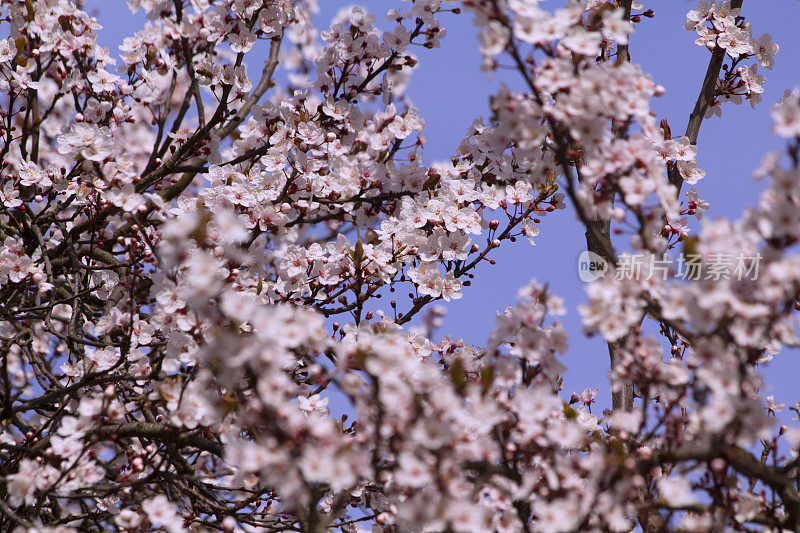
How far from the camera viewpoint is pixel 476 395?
284cm

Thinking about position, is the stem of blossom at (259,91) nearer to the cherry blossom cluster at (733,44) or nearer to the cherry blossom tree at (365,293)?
the cherry blossom tree at (365,293)

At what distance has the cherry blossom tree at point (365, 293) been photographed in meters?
2.68

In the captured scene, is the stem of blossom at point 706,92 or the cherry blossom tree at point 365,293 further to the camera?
the stem of blossom at point 706,92

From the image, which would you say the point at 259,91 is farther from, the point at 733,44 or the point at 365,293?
the point at 733,44

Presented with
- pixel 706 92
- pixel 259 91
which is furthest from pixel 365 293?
pixel 706 92

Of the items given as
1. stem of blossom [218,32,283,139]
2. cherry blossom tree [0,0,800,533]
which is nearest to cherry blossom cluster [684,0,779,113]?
cherry blossom tree [0,0,800,533]

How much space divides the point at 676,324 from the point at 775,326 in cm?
50

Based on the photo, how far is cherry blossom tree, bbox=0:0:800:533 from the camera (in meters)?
2.68

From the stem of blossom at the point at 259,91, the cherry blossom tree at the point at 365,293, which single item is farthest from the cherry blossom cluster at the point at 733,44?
the stem of blossom at the point at 259,91

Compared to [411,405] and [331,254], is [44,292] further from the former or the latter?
[411,405]

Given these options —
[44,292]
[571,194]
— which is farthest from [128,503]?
[571,194]

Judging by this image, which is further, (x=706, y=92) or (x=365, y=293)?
(x=706, y=92)

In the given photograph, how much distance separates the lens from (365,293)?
5160mm

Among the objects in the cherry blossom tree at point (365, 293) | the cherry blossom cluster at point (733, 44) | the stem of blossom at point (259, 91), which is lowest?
the cherry blossom tree at point (365, 293)
